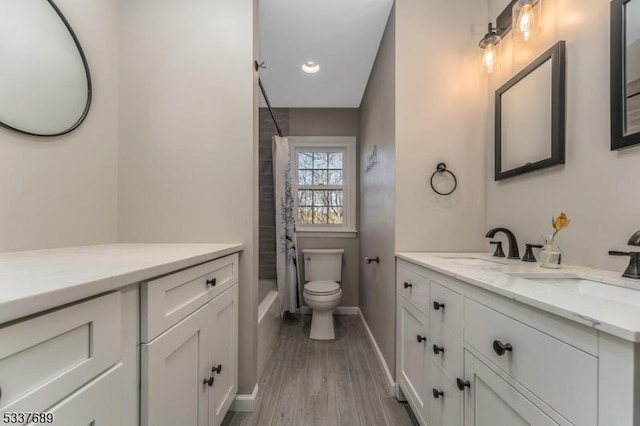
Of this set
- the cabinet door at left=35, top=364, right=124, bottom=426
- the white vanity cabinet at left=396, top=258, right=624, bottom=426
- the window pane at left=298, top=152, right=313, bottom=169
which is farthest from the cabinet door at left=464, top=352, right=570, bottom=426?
the window pane at left=298, top=152, right=313, bottom=169

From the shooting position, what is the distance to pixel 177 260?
0.83 m

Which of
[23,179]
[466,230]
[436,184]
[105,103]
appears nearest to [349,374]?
[466,230]

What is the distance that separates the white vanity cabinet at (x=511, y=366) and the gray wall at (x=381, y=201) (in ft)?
1.60

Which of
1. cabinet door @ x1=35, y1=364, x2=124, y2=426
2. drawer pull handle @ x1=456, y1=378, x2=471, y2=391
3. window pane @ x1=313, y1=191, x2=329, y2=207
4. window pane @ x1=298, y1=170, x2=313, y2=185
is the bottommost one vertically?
drawer pull handle @ x1=456, y1=378, x2=471, y2=391

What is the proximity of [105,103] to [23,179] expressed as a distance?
1.88ft

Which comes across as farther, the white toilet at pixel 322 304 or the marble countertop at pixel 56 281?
the white toilet at pixel 322 304

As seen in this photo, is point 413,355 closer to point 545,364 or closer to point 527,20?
point 545,364

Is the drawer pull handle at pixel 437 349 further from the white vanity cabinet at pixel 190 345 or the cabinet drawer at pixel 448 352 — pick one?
the white vanity cabinet at pixel 190 345

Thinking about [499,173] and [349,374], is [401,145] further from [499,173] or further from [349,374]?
[349,374]

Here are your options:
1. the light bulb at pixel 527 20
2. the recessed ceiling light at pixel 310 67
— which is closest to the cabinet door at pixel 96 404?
the light bulb at pixel 527 20

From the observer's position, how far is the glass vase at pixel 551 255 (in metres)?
1.01

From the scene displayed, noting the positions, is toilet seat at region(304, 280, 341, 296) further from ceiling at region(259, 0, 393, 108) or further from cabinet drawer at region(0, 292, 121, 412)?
ceiling at region(259, 0, 393, 108)

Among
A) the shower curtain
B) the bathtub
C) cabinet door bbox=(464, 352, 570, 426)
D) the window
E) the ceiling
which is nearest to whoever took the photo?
cabinet door bbox=(464, 352, 570, 426)

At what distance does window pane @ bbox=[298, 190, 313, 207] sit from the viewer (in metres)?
3.21
